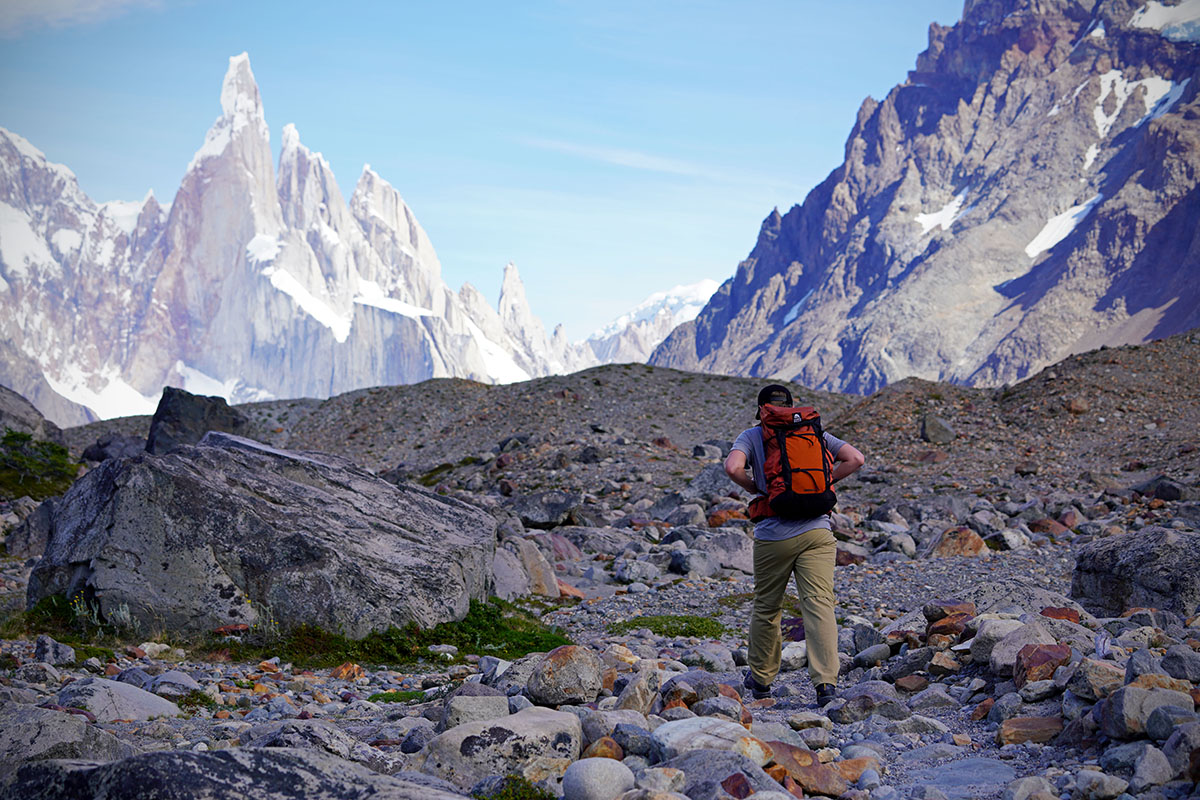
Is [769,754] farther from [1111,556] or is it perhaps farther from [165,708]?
[1111,556]

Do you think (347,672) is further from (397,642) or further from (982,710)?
(982,710)

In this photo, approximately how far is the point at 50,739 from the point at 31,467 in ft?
85.7

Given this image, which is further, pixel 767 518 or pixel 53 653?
pixel 53 653

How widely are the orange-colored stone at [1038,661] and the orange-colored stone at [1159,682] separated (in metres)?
1.22

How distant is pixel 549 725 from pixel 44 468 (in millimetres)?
27602

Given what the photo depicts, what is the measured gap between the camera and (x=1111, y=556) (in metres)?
11.1

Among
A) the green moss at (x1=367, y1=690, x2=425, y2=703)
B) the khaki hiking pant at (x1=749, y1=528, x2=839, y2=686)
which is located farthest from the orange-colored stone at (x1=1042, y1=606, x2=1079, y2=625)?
the green moss at (x1=367, y1=690, x2=425, y2=703)

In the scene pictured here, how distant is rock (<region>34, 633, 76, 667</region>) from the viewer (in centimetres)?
885

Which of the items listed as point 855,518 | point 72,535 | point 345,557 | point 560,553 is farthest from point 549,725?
point 855,518

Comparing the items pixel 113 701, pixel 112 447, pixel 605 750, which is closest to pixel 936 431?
pixel 605 750

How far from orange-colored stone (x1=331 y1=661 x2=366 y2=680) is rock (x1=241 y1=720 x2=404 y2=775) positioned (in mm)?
3660

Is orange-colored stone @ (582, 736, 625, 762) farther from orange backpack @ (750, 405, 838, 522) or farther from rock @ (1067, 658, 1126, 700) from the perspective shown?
rock @ (1067, 658, 1126, 700)

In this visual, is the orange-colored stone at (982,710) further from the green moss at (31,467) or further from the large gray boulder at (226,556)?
the green moss at (31,467)

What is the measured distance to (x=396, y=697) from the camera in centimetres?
837
